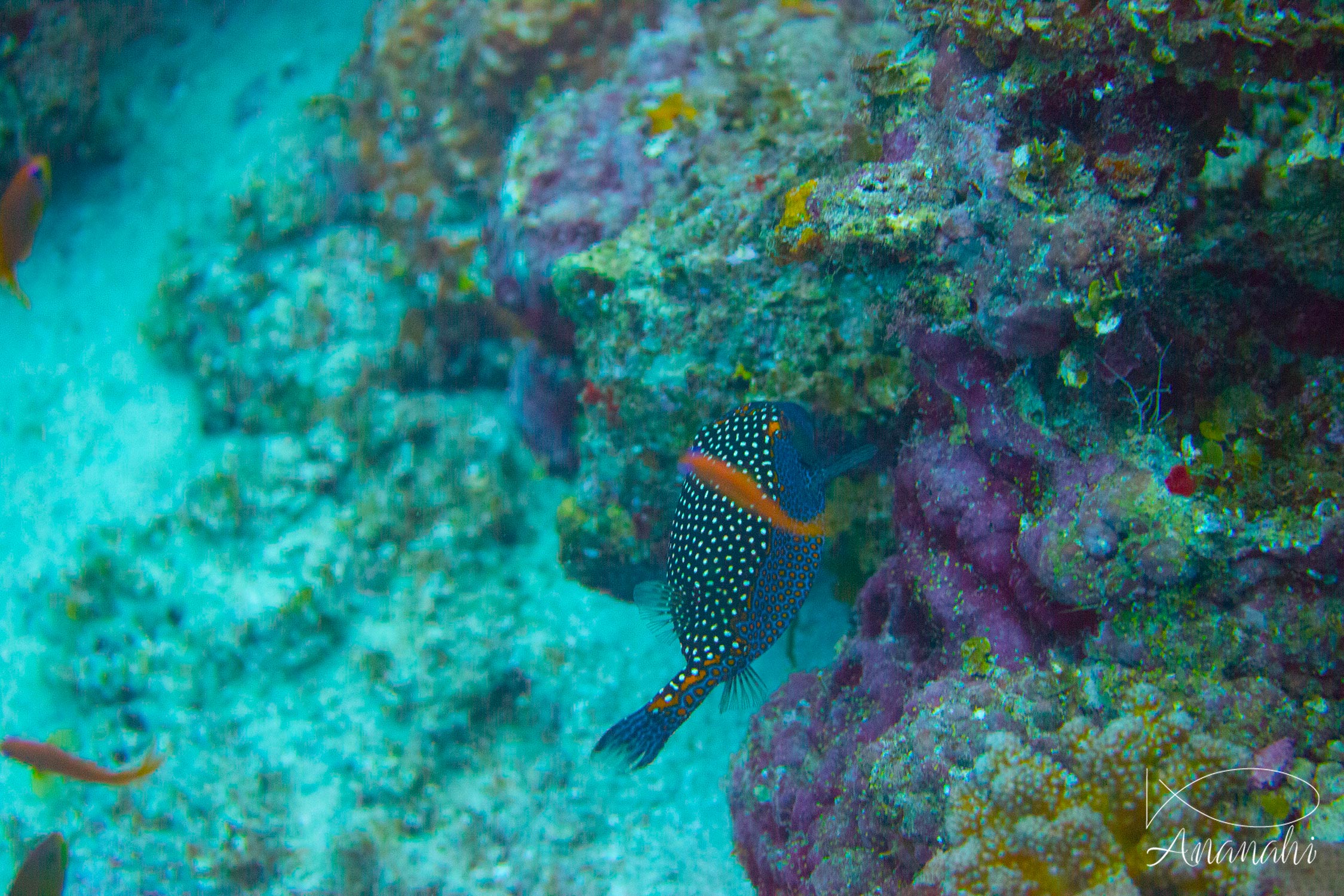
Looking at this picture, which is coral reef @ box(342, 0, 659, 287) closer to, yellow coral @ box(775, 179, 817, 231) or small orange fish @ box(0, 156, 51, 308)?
small orange fish @ box(0, 156, 51, 308)

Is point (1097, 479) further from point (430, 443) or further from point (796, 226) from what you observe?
point (430, 443)

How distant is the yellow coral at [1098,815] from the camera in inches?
76.0

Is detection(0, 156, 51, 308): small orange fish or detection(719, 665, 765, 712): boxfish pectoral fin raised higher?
detection(0, 156, 51, 308): small orange fish

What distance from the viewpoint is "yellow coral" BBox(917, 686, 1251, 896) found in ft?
6.33

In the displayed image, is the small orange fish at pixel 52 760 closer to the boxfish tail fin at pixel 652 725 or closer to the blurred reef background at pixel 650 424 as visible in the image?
the blurred reef background at pixel 650 424

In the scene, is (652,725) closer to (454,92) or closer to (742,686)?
(742,686)

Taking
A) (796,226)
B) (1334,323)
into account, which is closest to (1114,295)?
(1334,323)

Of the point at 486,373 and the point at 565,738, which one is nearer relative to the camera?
the point at 565,738

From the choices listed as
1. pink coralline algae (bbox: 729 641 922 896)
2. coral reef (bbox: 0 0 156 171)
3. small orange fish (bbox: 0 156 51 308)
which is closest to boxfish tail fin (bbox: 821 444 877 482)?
pink coralline algae (bbox: 729 641 922 896)

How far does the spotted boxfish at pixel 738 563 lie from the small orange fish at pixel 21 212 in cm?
574

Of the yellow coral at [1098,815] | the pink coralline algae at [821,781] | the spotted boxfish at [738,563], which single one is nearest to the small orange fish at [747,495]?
the spotted boxfish at [738,563]

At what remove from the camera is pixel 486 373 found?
19.1 feet

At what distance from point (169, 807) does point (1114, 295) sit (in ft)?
19.5

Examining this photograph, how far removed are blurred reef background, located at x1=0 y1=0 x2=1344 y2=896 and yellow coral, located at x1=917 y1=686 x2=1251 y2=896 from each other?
0.01 meters
